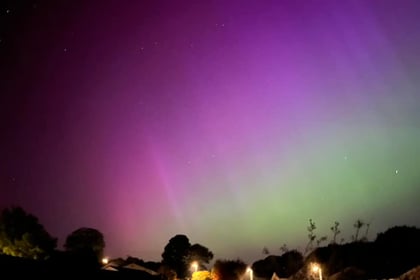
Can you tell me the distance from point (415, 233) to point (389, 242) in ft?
9.24

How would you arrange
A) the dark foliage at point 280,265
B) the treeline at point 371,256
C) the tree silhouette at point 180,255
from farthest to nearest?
1. the tree silhouette at point 180,255
2. the dark foliage at point 280,265
3. the treeline at point 371,256

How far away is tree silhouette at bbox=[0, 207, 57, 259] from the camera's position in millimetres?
38875

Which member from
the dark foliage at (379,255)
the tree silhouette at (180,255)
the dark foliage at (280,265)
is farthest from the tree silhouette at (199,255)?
the dark foliage at (379,255)

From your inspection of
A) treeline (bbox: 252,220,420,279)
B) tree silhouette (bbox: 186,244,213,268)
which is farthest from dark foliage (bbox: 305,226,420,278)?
tree silhouette (bbox: 186,244,213,268)

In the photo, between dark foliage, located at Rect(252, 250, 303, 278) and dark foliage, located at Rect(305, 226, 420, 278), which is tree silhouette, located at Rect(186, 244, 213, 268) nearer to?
dark foliage, located at Rect(252, 250, 303, 278)

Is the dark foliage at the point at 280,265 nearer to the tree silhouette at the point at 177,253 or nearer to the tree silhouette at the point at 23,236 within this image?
the tree silhouette at the point at 177,253

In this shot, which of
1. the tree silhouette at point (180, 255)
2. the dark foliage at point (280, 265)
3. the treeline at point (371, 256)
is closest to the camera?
the treeline at point (371, 256)

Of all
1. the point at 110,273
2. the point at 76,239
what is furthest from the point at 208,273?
the point at 76,239

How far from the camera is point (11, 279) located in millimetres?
13391

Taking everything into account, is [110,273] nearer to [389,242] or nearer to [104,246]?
[389,242]

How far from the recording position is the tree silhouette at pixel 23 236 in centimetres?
3888

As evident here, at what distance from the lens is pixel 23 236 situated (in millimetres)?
39062

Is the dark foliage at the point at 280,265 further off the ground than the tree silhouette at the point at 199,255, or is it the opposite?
the tree silhouette at the point at 199,255

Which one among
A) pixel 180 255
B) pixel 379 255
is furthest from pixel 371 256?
pixel 180 255
